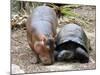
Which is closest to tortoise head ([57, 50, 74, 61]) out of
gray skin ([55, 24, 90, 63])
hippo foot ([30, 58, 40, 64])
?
gray skin ([55, 24, 90, 63])

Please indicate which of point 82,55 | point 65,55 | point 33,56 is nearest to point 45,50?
point 33,56

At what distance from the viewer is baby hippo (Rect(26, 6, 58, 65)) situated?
1.92 m

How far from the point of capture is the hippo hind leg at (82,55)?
206cm

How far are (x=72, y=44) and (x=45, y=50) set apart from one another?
0.29 meters

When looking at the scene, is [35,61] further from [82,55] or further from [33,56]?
[82,55]

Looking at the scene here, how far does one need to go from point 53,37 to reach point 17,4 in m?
0.45

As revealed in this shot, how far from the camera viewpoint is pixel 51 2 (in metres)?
2.00

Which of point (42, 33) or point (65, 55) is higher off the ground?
point (42, 33)

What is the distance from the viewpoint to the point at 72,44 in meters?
2.04

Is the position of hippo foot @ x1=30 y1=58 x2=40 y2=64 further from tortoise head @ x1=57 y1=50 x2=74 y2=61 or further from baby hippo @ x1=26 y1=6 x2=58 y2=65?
tortoise head @ x1=57 y1=50 x2=74 y2=61

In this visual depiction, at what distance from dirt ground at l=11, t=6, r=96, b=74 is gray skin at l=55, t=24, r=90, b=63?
60 mm
